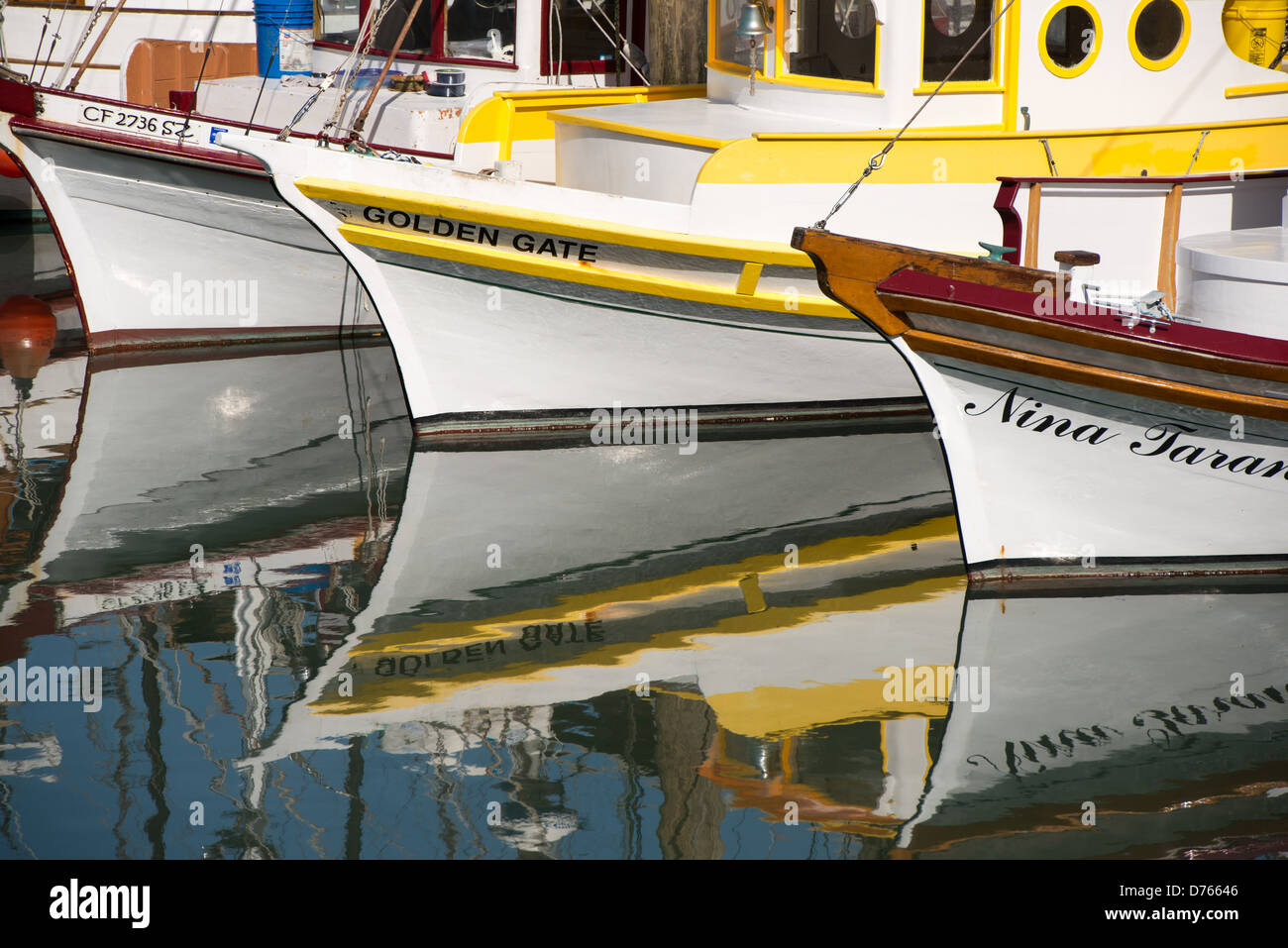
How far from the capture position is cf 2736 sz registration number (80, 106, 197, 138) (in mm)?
10680

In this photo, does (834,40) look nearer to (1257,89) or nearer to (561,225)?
(561,225)

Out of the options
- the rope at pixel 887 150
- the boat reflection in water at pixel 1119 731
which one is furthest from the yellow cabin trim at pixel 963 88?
the boat reflection in water at pixel 1119 731

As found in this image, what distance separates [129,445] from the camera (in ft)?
30.9

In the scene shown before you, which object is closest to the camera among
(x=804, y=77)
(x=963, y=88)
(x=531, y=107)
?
(x=963, y=88)

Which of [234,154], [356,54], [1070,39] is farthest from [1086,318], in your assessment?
[234,154]

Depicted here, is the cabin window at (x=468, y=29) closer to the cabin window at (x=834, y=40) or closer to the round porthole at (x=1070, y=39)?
the cabin window at (x=834, y=40)

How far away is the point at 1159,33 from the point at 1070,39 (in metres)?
0.53

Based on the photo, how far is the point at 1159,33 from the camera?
8.55m

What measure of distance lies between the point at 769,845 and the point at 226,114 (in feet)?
30.4

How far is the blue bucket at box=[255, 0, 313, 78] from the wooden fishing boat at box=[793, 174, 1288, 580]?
7.89 m

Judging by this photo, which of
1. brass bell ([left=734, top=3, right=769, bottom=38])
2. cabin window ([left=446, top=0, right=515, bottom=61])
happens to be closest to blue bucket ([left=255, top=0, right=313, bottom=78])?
cabin window ([left=446, top=0, right=515, bottom=61])

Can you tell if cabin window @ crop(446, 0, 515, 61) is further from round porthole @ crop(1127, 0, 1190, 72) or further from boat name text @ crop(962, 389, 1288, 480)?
boat name text @ crop(962, 389, 1288, 480)
